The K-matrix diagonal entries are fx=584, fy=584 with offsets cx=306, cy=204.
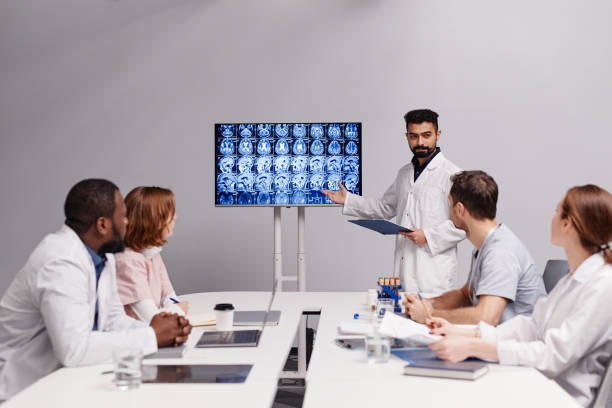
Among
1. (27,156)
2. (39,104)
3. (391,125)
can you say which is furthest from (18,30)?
(391,125)

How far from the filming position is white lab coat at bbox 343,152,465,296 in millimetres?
3311

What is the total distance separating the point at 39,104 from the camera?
4.76 metres

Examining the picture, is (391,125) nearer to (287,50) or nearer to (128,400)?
(287,50)

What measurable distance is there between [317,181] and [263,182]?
0.34 meters

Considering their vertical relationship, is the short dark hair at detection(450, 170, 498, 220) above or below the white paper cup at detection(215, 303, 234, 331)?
above

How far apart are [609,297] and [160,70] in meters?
3.91

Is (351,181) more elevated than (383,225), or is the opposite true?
(351,181)

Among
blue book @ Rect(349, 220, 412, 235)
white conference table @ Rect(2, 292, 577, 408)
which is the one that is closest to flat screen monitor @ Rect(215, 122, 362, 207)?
blue book @ Rect(349, 220, 412, 235)

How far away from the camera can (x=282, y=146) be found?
3.70m

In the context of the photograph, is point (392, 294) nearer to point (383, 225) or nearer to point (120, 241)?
point (383, 225)

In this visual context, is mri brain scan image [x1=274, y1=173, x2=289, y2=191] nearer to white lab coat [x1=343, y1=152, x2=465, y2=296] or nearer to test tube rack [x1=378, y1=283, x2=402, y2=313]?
white lab coat [x1=343, y1=152, x2=465, y2=296]

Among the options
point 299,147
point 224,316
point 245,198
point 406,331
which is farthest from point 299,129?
point 406,331

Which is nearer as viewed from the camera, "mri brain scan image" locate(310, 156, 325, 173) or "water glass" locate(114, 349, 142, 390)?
"water glass" locate(114, 349, 142, 390)

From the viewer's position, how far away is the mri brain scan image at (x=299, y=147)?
3.69 m
